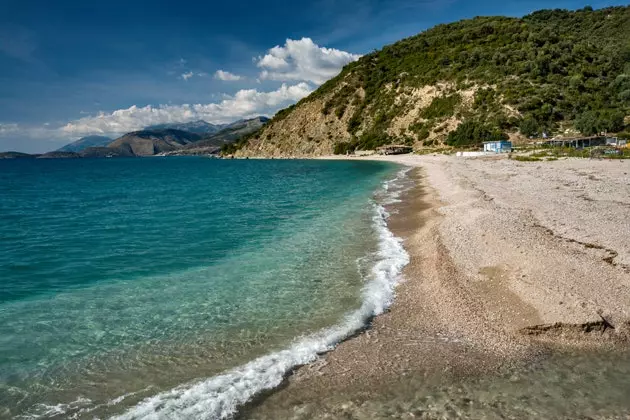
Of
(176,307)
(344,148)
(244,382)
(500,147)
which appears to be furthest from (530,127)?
(244,382)

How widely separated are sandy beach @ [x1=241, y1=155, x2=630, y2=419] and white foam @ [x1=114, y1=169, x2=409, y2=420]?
0.30 m

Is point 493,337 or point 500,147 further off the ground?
point 500,147

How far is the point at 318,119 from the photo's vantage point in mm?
125438

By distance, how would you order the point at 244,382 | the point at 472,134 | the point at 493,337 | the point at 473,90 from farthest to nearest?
the point at 473,90 → the point at 472,134 → the point at 493,337 → the point at 244,382

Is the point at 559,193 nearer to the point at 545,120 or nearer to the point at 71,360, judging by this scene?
the point at 71,360

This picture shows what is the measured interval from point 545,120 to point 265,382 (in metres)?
83.5

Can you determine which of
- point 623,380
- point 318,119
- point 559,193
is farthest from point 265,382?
point 318,119

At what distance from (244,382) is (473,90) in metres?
98.7

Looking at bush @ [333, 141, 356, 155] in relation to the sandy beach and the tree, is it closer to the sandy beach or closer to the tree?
the tree

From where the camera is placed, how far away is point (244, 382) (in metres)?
7.21

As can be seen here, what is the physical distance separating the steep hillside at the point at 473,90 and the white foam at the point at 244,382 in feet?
223

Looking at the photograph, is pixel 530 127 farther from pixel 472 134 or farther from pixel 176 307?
pixel 176 307

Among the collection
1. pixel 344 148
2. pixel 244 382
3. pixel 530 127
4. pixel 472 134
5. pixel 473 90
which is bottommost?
pixel 244 382

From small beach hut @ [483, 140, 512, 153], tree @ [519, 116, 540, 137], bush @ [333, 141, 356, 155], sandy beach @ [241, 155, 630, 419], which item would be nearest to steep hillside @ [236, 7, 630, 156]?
tree @ [519, 116, 540, 137]
